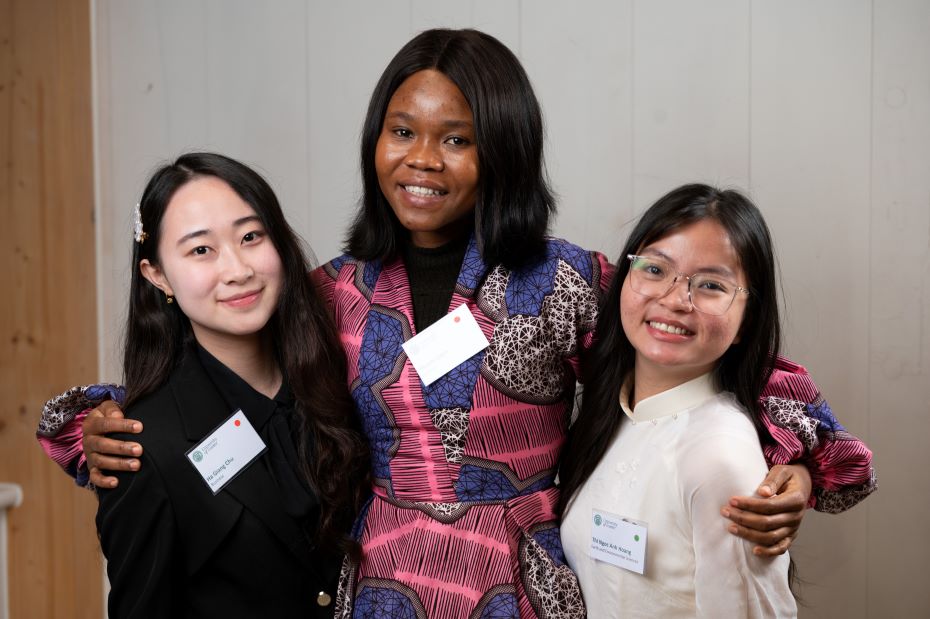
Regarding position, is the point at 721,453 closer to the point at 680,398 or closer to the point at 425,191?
the point at 680,398

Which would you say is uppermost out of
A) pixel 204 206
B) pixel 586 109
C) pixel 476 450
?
pixel 586 109

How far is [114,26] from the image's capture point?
310cm

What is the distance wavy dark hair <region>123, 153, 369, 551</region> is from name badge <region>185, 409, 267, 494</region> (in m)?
0.10

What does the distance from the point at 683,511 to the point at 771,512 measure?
0.14 meters

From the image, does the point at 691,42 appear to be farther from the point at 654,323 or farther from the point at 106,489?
the point at 106,489

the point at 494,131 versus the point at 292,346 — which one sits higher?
the point at 494,131

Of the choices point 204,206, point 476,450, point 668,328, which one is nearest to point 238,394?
point 204,206

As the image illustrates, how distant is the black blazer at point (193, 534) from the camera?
5.09 ft

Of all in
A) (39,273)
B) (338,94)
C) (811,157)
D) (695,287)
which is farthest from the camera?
(39,273)

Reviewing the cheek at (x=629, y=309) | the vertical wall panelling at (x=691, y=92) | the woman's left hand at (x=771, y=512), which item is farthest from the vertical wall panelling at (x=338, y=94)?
the woman's left hand at (x=771, y=512)

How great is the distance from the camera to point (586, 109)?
8.57 feet

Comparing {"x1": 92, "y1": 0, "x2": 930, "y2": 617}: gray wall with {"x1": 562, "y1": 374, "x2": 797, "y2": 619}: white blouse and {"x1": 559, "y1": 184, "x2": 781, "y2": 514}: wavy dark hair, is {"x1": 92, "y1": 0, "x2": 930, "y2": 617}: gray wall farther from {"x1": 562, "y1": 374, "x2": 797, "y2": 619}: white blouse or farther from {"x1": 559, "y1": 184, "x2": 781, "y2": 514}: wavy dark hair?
{"x1": 562, "y1": 374, "x2": 797, "y2": 619}: white blouse

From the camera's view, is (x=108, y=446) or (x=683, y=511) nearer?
(x=683, y=511)

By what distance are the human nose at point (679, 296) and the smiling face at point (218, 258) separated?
0.75m
